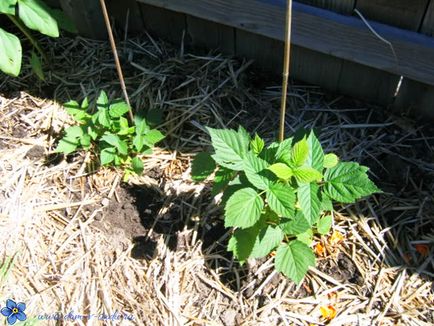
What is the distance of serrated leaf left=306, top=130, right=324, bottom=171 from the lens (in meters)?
1.72

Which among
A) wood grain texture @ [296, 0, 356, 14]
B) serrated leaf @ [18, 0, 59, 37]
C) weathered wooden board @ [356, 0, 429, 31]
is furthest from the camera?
serrated leaf @ [18, 0, 59, 37]

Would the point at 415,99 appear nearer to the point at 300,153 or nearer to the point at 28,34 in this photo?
the point at 300,153

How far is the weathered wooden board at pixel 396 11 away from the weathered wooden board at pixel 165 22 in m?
0.83

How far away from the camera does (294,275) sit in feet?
5.52

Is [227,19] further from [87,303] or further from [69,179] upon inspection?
[87,303]

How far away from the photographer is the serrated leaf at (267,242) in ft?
5.64

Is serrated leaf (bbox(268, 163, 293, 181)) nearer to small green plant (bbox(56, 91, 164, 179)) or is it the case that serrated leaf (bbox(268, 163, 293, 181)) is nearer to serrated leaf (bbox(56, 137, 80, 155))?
small green plant (bbox(56, 91, 164, 179))

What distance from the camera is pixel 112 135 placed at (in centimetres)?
208

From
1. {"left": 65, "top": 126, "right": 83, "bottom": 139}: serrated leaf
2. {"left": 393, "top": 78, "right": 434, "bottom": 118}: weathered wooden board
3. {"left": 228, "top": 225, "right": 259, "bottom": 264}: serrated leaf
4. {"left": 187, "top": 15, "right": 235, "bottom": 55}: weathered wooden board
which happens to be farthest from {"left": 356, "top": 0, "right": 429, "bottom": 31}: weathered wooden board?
{"left": 65, "top": 126, "right": 83, "bottom": 139}: serrated leaf

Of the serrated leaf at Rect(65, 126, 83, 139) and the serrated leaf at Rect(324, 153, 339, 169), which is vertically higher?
the serrated leaf at Rect(324, 153, 339, 169)

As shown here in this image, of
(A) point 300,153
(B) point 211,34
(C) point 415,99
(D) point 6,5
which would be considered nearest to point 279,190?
(A) point 300,153

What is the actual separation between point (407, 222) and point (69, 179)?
4.37 ft

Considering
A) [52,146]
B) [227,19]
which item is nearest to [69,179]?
[52,146]

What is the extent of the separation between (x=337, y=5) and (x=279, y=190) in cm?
85
